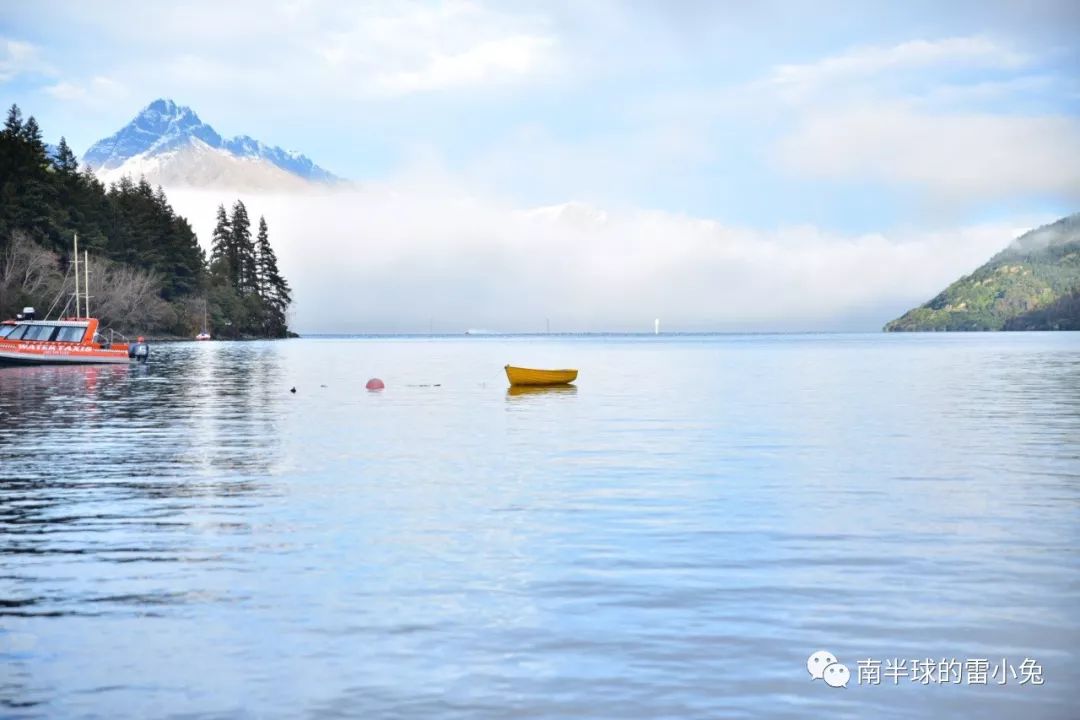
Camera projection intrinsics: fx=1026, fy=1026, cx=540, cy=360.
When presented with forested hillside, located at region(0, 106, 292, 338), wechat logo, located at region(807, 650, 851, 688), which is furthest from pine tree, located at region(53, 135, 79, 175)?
wechat logo, located at region(807, 650, 851, 688)

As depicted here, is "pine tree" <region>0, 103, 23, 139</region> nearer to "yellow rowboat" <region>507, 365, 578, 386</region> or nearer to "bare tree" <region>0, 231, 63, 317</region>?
"bare tree" <region>0, 231, 63, 317</region>

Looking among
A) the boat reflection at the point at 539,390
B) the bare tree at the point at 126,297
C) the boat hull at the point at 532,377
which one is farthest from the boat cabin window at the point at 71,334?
the bare tree at the point at 126,297

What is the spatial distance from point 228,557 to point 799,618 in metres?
7.16

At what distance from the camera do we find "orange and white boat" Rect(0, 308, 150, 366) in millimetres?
74000

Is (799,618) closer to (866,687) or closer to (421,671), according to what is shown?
(866,687)

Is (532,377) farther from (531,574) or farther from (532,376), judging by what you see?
(531,574)

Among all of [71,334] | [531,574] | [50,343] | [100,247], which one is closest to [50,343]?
[50,343]

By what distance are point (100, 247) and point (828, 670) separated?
139 m

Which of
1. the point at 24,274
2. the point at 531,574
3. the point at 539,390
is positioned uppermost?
the point at 24,274

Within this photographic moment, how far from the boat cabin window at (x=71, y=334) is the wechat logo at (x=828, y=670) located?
7765cm

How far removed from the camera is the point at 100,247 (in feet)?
436

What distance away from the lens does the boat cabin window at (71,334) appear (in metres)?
76.5

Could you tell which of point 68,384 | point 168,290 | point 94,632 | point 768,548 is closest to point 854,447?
point 768,548

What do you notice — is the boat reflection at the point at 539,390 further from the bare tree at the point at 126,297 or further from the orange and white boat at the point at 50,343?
the bare tree at the point at 126,297
